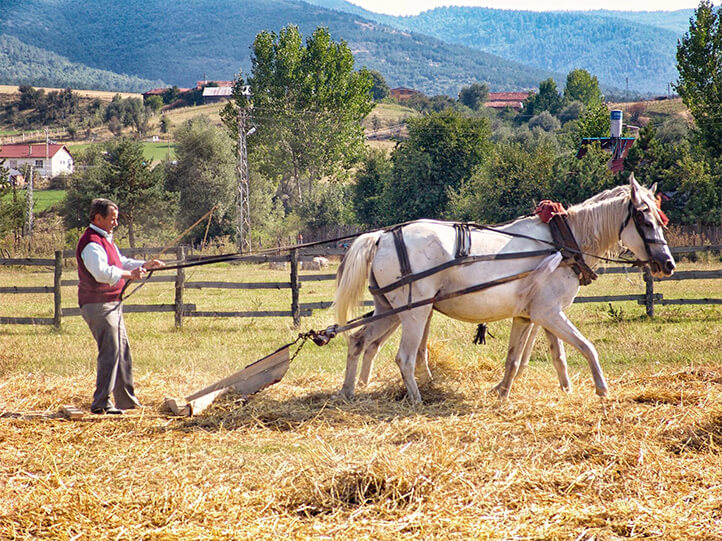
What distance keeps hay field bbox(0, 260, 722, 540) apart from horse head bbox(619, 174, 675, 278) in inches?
47.8

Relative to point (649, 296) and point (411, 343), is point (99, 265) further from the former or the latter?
point (649, 296)

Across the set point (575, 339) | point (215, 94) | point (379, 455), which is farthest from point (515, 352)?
point (215, 94)

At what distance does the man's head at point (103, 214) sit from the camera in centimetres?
650

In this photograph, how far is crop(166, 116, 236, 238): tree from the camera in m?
44.9

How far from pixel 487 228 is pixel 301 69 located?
49.0 metres

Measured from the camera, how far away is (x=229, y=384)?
703 centimetres

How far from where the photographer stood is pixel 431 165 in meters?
46.8

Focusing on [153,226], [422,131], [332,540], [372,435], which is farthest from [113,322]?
[422,131]

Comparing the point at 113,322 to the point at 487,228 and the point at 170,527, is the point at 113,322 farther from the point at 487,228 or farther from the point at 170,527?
the point at 487,228

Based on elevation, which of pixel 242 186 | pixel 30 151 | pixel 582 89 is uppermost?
pixel 582 89

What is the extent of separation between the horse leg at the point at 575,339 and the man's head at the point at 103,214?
161 inches

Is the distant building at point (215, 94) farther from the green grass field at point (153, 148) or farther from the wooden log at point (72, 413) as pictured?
the wooden log at point (72, 413)

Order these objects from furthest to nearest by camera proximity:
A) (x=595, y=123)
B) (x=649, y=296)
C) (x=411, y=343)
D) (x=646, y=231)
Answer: (x=595, y=123)
(x=649, y=296)
(x=411, y=343)
(x=646, y=231)

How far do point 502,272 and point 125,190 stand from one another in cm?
3600
